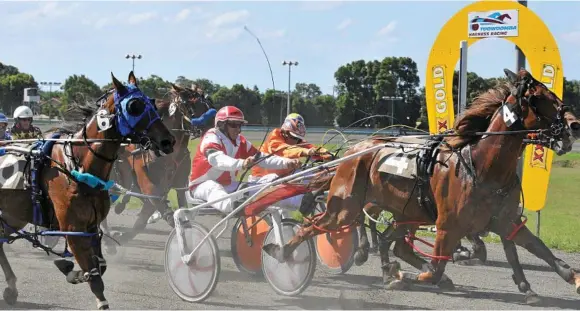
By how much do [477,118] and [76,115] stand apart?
11.6ft

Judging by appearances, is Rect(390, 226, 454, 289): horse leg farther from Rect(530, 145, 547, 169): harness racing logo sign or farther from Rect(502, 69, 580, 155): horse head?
Rect(530, 145, 547, 169): harness racing logo sign

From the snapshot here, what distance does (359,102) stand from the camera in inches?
452

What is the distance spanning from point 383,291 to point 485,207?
64.0 inches

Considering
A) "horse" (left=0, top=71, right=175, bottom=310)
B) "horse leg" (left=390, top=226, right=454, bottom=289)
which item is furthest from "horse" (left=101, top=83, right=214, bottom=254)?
"horse" (left=0, top=71, right=175, bottom=310)

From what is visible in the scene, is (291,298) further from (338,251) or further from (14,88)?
(14,88)

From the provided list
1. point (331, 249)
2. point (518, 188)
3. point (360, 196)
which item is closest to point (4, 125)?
point (331, 249)

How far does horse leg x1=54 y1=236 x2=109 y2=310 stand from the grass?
3.69 m

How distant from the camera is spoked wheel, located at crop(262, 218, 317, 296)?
7.43m

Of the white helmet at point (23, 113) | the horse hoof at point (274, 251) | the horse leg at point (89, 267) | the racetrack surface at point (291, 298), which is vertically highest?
the white helmet at point (23, 113)

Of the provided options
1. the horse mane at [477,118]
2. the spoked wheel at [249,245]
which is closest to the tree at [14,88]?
the spoked wheel at [249,245]

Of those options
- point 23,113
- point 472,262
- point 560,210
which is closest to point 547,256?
point 472,262

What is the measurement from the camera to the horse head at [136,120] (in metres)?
5.98

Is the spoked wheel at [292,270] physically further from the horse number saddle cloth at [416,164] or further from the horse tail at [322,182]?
the horse number saddle cloth at [416,164]

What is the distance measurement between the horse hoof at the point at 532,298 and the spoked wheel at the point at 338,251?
2.07 m
